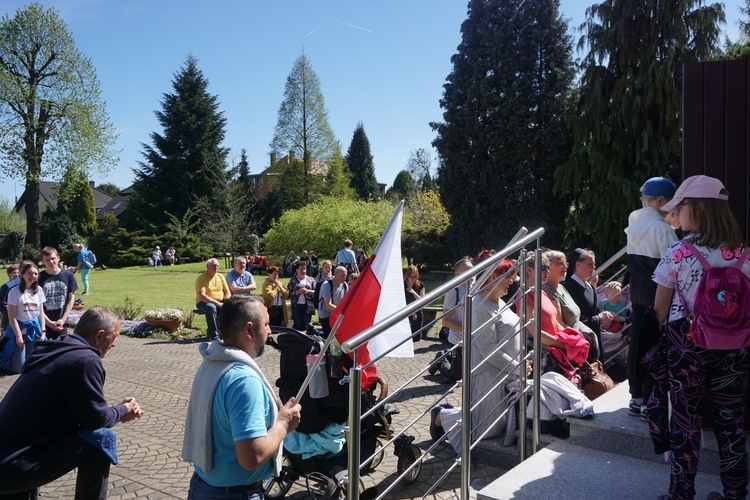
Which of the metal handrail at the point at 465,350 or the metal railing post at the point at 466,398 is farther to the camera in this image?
the metal railing post at the point at 466,398

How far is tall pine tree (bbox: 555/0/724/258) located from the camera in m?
20.5

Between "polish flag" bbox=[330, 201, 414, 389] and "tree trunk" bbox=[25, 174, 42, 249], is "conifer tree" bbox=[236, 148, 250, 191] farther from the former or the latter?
"polish flag" bbox=[330, 201, 414, 389]

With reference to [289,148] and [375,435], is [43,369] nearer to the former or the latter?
[375,435]

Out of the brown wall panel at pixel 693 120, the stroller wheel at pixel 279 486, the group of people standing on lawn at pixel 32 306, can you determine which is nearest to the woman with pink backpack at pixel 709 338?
the brown wall panel at pixel 693 120

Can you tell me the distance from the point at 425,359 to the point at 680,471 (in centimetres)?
791

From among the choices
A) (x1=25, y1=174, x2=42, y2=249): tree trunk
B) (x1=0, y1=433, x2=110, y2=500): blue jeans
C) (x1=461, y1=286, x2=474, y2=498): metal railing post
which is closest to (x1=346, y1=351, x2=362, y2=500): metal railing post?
(x1=461, y1=286, x2=474, y2=498): metal railing post

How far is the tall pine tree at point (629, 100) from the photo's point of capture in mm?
20484

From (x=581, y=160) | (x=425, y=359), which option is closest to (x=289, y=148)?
(x=581, y=160)

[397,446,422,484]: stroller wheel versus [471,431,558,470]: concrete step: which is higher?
[471,431,558,470]: concrete step

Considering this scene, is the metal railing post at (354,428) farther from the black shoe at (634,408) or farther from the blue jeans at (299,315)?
the blue jeans at (299,315)

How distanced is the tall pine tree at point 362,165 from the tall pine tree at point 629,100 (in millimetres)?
49840

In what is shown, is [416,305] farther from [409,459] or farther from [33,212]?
[33,212]

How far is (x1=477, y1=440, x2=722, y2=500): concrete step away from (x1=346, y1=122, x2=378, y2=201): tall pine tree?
67.9 metres

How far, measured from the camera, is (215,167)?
50125mm
